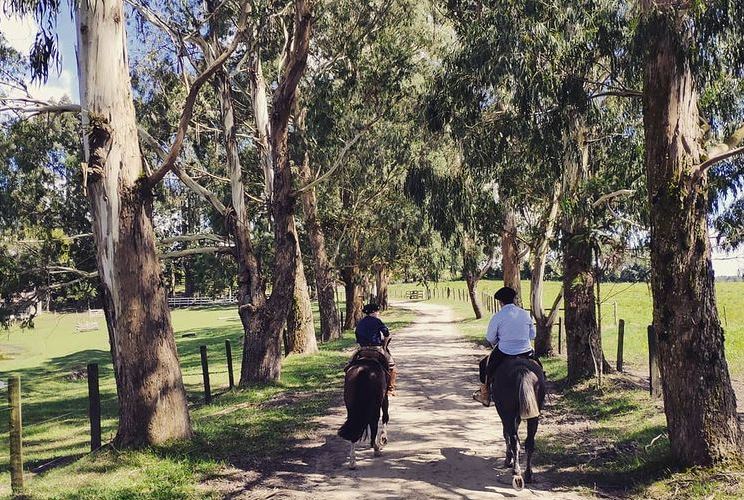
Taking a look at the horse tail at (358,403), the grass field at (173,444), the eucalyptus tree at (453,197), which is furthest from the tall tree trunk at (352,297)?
the horse tail at (358,403)

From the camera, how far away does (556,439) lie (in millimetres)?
8609

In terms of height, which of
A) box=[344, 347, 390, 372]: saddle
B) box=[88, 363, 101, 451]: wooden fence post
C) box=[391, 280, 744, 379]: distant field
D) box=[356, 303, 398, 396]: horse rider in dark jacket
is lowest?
box=[391, 280, 744, 379]: distant field

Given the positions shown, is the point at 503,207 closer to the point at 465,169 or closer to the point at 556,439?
the point at 465,169

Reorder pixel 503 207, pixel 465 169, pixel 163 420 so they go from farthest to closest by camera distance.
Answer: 1. pixel 503 207
2. pixel 465 169
3. pixel 163 420

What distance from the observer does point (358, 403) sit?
7492 mm

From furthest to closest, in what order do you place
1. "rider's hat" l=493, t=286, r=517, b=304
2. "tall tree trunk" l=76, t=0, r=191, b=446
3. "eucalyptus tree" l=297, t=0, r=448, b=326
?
"eucalyptus tree" l=297, t=0, r=448, b=326 → "tall tree trunk" l=76, t=0, r=191, b=446 → "rider's hat" l=493, t=286, r=517, b=304

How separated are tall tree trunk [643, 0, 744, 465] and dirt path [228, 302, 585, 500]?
1.40 meters

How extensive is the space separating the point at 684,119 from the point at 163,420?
268 inches

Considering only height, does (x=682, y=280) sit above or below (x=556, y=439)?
above

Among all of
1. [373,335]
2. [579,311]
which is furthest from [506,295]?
[579,311]

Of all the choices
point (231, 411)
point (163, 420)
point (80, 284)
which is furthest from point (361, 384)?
point (80, 284)

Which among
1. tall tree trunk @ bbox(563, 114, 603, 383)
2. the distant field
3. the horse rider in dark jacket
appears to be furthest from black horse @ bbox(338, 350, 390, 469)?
the distant field

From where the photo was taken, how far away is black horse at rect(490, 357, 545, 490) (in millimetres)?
6586

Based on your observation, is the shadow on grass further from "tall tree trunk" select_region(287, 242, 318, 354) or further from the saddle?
"tall tree trunk" select_region(287, 242, 318, 354)
